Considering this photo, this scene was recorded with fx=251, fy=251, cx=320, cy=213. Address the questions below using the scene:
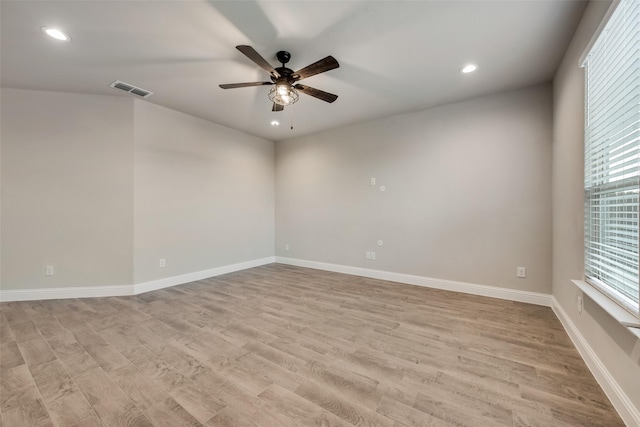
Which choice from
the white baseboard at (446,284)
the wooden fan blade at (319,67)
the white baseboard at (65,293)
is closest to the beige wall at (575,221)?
the white baseboard at (446,284)

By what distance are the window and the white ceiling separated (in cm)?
62

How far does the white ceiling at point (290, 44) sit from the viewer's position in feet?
6.38

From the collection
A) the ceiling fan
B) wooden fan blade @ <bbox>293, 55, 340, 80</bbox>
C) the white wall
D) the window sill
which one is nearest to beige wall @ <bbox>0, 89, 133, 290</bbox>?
the white wall

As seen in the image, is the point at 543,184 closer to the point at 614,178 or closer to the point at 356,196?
the point at 614,178

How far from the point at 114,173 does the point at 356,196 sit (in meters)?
3.67

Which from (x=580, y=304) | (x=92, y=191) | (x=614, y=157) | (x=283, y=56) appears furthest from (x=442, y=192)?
(x=92, y=191)

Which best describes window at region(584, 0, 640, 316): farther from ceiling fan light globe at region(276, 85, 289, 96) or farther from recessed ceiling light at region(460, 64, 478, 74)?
ceiling fan light globe at region(276, 85, 289, 96)

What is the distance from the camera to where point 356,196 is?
4.55 meters

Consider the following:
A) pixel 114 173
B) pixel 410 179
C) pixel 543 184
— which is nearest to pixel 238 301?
pixel 114 173

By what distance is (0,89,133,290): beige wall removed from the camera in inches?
125

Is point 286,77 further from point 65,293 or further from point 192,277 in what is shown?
point 65,293

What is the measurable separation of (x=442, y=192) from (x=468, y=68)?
160 cm

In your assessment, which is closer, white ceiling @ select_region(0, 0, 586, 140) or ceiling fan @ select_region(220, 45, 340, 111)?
white ceiling @ select_region(0, 0, 586, 140)

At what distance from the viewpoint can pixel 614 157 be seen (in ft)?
5.11
